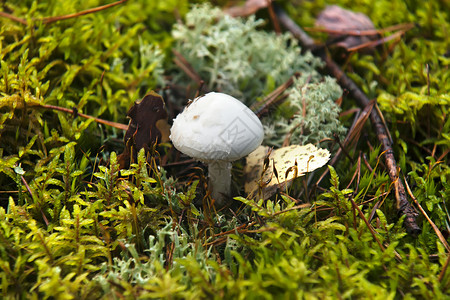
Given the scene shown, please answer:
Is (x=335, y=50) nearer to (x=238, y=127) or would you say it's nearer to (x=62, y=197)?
(x=238, y=127)

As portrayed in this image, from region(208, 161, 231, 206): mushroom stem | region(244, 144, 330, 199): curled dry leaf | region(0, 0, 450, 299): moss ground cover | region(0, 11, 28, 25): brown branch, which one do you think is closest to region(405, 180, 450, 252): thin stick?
region(0, 0, 450, 299): moss ground cover

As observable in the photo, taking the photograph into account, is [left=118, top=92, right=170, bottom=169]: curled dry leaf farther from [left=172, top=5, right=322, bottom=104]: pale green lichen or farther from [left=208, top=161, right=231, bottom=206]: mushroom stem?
[left=172, top=5, right=322, bottom=104]: pale green lichen

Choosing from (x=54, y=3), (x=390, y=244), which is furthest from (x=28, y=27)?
(x=390, y=244)

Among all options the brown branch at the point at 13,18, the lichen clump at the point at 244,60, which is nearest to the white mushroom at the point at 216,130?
the lichen clump at the point at 244,60

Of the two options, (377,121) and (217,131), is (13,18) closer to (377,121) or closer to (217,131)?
(217,131)

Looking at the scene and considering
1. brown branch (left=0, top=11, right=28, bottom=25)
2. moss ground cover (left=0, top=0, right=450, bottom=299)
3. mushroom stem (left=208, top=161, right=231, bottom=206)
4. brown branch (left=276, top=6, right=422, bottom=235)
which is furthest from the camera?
brown branch (left=0, top=11, right=28, bottom=25)
